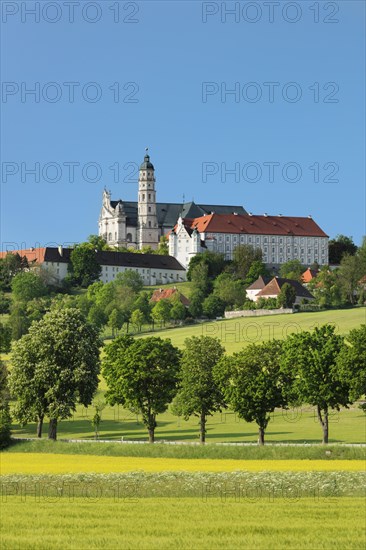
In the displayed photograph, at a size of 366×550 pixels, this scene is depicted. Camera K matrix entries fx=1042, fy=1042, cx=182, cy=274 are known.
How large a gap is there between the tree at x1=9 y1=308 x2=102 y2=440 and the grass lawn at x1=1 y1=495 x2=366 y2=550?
127 feet

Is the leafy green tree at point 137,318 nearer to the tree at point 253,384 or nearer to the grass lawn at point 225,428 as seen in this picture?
the grass lawn at point 225,428

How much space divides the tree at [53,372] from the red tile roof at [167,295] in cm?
11165

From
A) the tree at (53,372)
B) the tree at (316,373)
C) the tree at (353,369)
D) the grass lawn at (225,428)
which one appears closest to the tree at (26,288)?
the grass lawn at (225,428)

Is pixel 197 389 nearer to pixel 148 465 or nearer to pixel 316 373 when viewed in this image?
pixel 316 373

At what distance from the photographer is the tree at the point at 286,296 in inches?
6781

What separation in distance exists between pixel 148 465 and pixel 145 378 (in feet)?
75.2

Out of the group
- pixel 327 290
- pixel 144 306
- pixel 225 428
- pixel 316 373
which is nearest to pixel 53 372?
pixel 225 428

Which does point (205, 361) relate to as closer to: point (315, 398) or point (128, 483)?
point (315, 398)

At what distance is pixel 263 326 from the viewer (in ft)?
493

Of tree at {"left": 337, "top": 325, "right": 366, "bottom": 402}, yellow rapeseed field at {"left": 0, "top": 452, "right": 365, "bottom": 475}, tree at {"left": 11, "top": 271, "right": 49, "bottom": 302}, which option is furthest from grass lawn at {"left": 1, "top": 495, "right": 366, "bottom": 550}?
tree at {"left": 11, "top": 271, "right": 49, "bottom": 302}

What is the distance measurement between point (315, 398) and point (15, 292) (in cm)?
13696

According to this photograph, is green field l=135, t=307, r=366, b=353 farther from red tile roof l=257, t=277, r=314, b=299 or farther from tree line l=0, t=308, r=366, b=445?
tree line l=0, t=308, r=366, b=445

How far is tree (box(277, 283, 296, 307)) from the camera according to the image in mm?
172250

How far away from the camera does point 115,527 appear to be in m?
23.9
